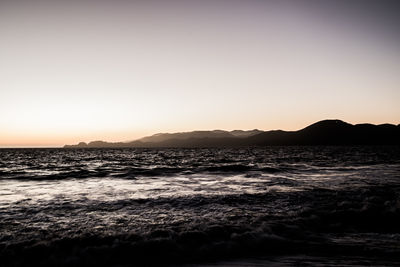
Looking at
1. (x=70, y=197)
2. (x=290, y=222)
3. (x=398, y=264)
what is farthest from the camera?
(x=70, y=197)

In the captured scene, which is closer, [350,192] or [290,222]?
[290,222]

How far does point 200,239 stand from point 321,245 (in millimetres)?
3077

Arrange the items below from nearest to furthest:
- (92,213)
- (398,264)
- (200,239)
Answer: (398,264) < (200,239) < (92,213)

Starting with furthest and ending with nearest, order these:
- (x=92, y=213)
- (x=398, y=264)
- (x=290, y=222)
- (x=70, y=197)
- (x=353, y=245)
Answer: (x=70, y=197), (x=92, y=213), (x=290, y=222), (x=353, y=245), (x=398, y=264)

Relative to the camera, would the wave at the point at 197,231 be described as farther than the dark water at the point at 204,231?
Yes

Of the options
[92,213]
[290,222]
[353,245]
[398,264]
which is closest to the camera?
[398,264]

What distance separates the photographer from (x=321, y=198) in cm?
1258

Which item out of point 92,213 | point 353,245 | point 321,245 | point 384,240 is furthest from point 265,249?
→ point 92,213

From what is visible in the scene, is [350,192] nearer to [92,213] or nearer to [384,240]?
[384,240]

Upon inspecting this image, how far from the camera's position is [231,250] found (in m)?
6.45

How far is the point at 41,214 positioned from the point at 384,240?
440 inches

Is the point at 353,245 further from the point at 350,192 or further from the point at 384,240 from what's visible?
the point at 350,192

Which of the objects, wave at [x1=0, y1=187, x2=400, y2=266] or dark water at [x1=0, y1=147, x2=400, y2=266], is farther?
wave at [x1=0, y1=187, x2=400, y2=266]

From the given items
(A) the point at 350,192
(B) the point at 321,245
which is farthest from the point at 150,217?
(A) the point at 350,192
